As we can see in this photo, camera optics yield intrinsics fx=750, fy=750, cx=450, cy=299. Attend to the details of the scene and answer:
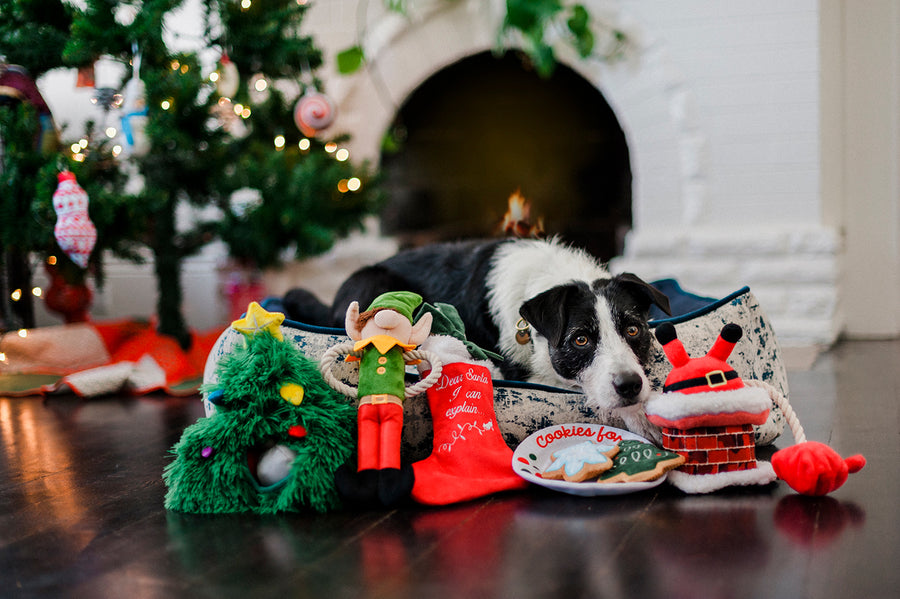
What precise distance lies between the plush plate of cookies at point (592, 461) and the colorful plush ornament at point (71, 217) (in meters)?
1.86

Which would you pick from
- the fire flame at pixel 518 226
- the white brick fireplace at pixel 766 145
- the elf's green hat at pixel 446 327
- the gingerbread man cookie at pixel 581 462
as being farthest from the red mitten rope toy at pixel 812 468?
the white brick fireplace at pixel 766 145

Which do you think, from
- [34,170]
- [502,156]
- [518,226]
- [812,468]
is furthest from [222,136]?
[812,468]

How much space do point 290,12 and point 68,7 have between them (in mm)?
850

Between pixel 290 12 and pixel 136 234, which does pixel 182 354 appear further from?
pixel 290 12

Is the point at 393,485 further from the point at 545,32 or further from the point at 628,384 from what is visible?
the point at 545,32

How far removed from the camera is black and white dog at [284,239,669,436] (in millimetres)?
1540

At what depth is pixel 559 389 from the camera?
1.60 meters

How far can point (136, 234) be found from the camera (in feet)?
9.50

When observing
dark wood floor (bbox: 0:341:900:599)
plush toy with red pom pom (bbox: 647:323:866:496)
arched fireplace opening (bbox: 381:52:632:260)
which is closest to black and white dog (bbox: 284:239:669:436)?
plush toy with red pom pom (bbox: 647:323:866:496)

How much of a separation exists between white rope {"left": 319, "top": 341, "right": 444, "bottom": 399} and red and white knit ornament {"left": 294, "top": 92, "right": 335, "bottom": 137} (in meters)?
2.07

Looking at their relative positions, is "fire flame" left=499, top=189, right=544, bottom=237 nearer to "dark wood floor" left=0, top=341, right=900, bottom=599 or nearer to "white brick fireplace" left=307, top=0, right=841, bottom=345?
"dark wood floor" left=0, top=341, right=900, bottom=599

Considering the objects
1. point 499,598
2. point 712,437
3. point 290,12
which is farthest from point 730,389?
point 290,12

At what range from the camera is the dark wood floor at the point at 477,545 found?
3.36 feet

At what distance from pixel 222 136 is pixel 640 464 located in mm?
2409
